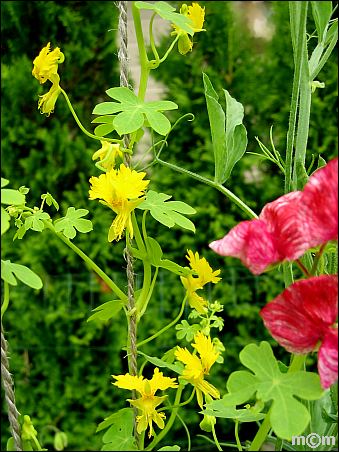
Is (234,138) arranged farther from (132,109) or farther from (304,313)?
(304,313)

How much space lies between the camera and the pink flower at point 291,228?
519 millimetres

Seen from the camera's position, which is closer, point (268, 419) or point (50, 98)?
point (268, 419)

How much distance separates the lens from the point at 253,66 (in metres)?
2.74

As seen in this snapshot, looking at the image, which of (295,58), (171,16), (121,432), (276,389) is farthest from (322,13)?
(121,432)

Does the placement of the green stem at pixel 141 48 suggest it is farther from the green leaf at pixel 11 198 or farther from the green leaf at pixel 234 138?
the green leaf at pixel 11 198

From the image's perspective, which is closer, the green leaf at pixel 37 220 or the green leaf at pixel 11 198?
the green leaf at pixel 11 198

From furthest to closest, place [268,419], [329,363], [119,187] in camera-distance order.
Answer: [119,187] < [268,419] < [329,363]

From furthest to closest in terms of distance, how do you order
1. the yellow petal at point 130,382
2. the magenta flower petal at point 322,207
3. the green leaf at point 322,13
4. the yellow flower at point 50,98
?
1. the yellow flower at point 50,98
2. the yellow petal at point 130,382
3. the green leaf at point 322,13
4. the magenta flower petal at point 322,207

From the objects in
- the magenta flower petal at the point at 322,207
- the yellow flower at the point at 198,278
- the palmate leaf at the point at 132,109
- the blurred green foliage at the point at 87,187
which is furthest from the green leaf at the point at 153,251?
the blurred green foliage at the point at 87,187

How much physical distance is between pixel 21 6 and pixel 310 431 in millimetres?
2193

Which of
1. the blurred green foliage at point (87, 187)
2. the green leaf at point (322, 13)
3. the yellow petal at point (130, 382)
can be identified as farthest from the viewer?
the blurred green foliage at point (87, 187)

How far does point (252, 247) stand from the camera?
55 cm

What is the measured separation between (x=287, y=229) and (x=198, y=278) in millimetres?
363

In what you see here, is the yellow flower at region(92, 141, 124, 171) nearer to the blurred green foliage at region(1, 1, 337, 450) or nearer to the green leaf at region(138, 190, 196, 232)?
the green leaf at region(138, 190, 196, 232)
